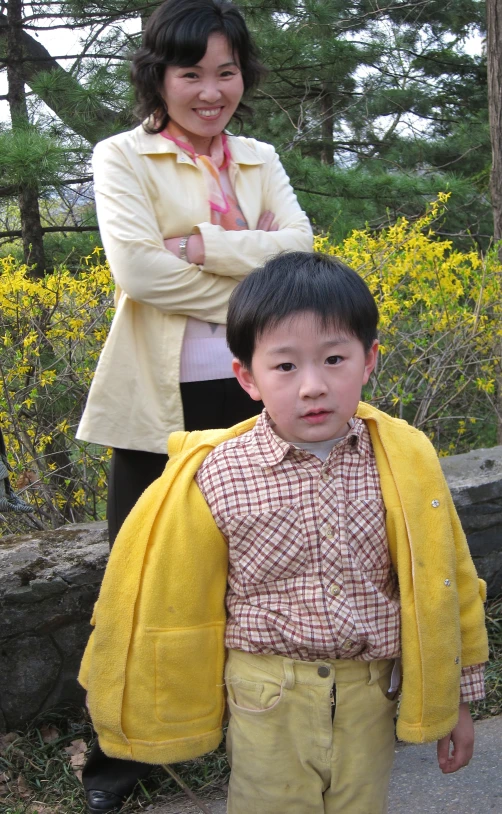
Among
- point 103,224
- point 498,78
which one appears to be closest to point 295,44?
point 498,78

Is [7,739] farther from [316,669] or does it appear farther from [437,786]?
[316,669]

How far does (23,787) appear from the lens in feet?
8.62

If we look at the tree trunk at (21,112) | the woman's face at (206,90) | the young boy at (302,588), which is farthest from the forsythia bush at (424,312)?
the tree trunk at (21,112)

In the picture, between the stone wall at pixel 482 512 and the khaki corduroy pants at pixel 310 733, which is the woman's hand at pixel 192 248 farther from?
the stone wall at pixel 482 512

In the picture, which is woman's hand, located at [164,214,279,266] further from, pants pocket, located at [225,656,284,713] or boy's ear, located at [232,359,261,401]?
pants pocket, located at [225,656,284,713]

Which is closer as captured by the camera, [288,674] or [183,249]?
[288,674]

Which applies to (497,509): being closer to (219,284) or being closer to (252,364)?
(219,284)

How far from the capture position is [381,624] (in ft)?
5.48

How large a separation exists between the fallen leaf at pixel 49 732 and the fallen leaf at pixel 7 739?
89mm

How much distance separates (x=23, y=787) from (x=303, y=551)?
1.51 meters

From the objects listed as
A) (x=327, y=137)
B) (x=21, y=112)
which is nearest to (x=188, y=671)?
(x=21, y=112)

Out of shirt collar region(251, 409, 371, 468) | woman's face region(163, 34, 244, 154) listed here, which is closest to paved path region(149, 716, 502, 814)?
shirt collar region(251, 409, 371, 468)

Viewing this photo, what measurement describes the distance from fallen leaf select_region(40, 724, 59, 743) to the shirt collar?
1.54m

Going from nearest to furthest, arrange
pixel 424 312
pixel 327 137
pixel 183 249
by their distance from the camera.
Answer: pixel 183 249, pixel 424 312, pixel 327 137
